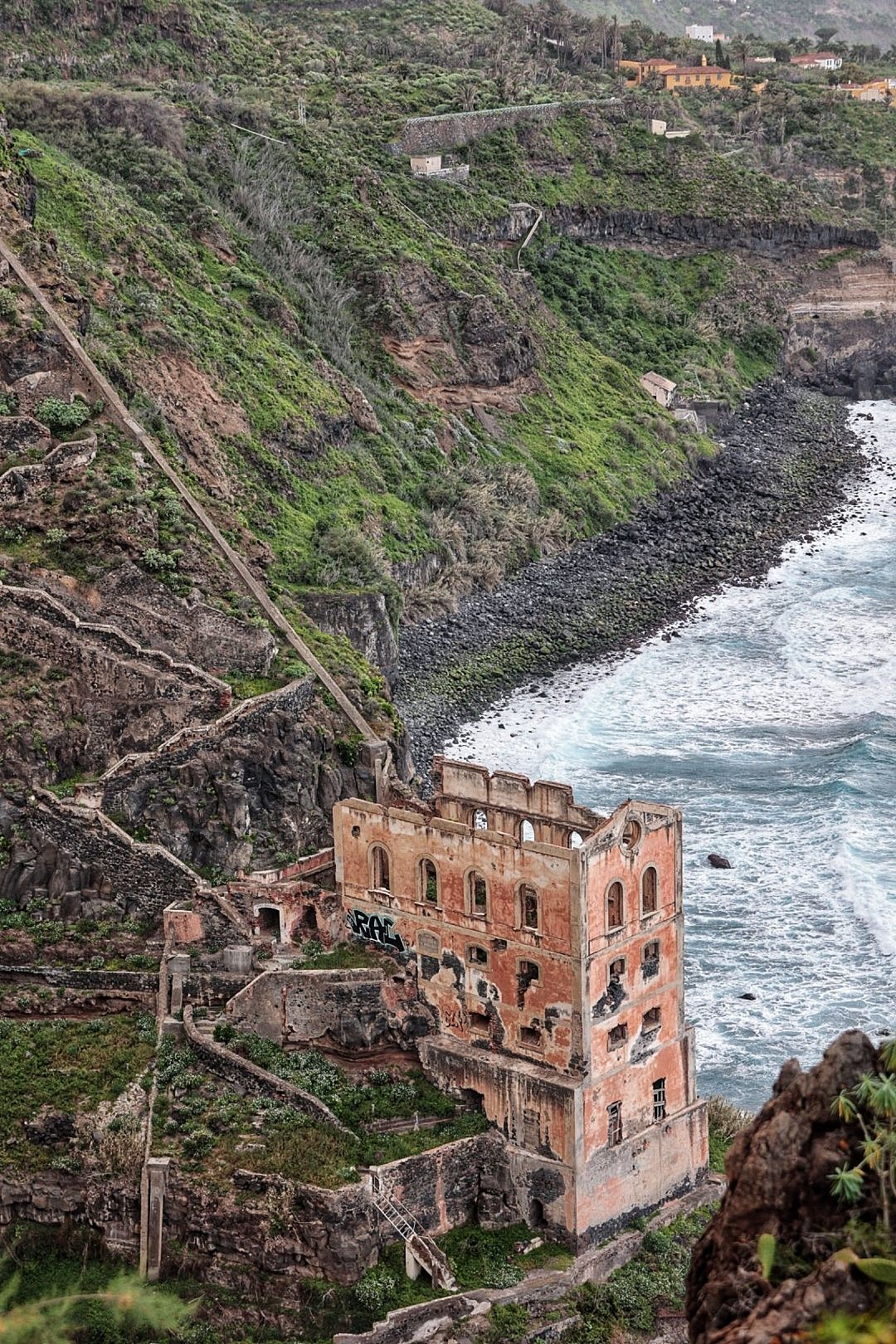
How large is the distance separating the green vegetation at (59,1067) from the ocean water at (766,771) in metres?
17.1

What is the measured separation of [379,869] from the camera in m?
55.4

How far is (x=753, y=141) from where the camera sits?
179m

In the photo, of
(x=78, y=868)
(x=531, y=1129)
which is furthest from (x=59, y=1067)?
(x=531, y=1129)

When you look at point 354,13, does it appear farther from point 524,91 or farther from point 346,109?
point 346,109

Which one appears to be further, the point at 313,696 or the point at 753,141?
the point at 753,141

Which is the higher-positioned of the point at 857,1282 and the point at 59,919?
the point at 857,1282

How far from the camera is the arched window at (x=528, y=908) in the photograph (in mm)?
51469

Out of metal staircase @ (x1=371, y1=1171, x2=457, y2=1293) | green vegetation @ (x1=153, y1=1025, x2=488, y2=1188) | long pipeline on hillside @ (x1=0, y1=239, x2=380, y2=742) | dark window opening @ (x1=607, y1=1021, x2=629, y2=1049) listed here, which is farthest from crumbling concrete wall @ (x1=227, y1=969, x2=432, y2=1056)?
long pipeline on hillside @ (x1=0, y1=239, x2=380, y2=742)

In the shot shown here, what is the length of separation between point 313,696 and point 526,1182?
758 inches

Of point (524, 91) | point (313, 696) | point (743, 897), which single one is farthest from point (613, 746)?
point (524, 91)

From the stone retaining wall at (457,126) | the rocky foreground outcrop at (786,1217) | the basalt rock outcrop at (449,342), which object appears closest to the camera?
the rocky foreground outcrop at (786,1217)

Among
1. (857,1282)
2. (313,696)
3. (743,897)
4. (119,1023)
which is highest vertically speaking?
(857,1282)

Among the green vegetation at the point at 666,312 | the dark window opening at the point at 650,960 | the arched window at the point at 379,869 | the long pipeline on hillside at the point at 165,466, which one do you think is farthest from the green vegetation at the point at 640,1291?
the green vegetation at the point at 666,312

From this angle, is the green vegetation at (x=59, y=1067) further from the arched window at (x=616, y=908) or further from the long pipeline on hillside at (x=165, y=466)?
the long pipeline on hillside at (x=165, y=466)
